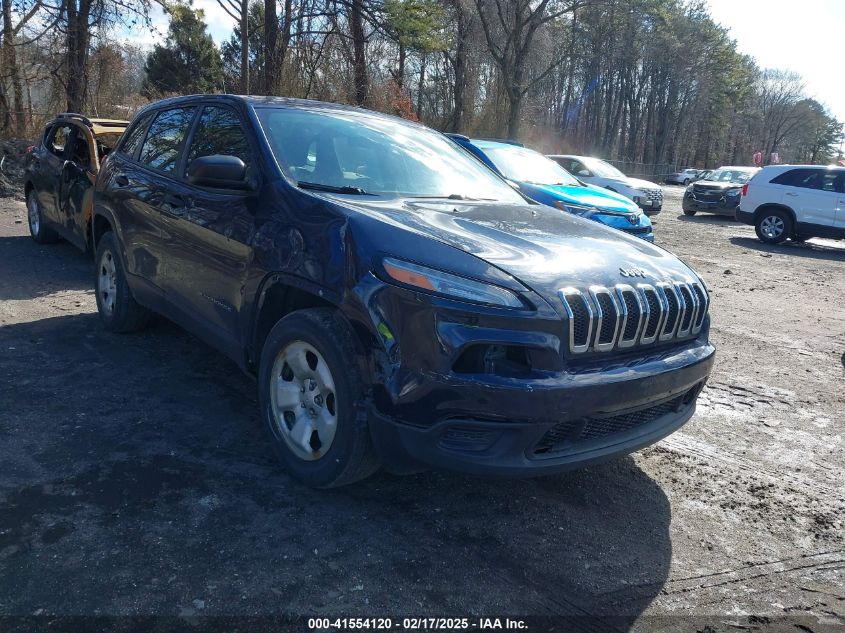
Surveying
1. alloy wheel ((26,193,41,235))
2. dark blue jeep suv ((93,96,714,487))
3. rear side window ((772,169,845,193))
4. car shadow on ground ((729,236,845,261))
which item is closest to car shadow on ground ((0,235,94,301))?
alloy wheel ((26,193,41,235))

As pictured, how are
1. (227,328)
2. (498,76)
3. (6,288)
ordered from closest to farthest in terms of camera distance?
(227,328) → (6,288) → (498,76)

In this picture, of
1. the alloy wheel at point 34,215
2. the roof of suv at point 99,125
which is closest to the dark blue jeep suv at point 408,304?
the roof of suv at point 99,125

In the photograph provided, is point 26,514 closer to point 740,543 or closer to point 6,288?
point 740,543

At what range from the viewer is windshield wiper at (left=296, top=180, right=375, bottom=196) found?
3502 millimetres

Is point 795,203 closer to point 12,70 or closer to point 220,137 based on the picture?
point 220,137

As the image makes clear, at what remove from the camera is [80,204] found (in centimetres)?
736

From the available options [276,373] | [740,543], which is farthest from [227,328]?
[740,543]

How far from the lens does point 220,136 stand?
414 centimetres

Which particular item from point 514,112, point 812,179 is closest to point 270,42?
point 514,112

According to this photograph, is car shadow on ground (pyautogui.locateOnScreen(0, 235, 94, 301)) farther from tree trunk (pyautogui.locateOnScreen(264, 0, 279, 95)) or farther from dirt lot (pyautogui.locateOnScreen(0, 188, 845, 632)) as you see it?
tree trunk (pyautogui.locateOnScreen(264, 0, 279, 95))

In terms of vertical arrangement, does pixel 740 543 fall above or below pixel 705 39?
below

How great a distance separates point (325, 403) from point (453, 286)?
2.78 feet

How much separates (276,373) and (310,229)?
0.72m

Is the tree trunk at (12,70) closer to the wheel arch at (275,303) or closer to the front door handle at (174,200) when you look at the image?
the front door handle at (174,200)
